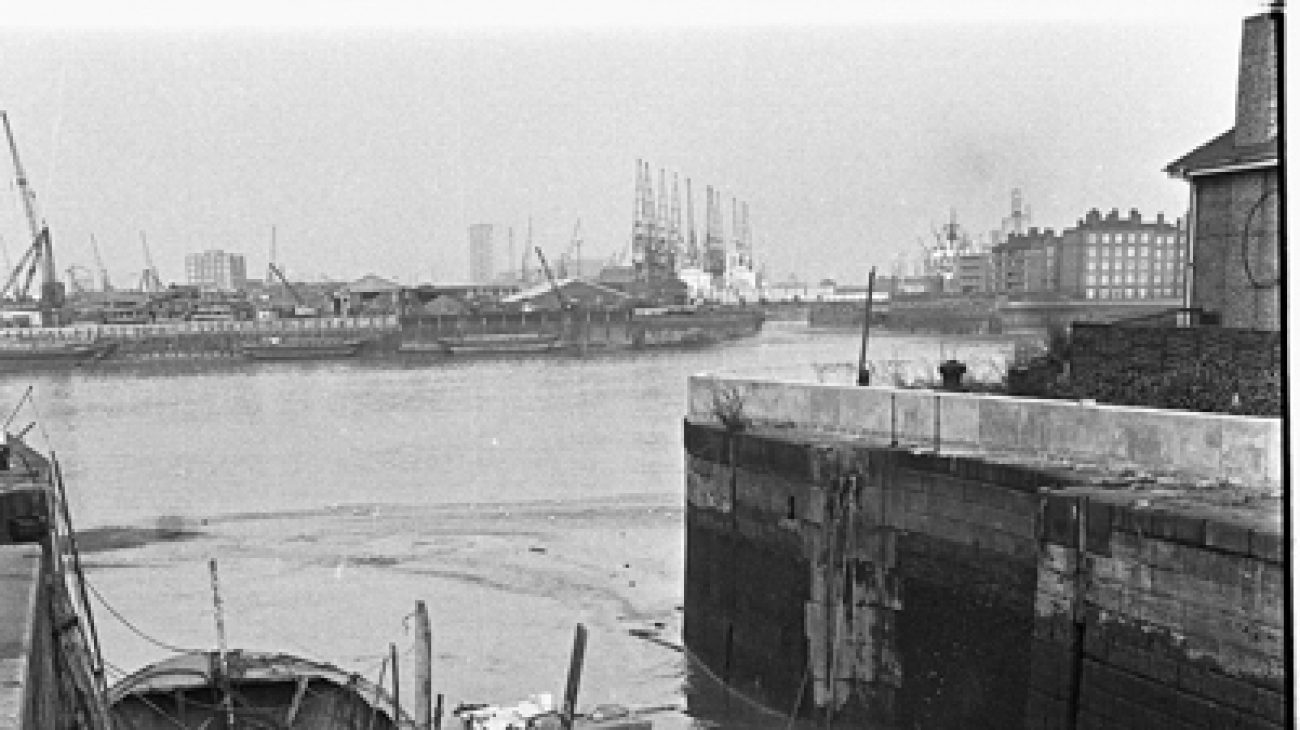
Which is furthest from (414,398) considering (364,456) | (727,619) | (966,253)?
(966,253)

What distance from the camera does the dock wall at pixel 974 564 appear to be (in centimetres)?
943

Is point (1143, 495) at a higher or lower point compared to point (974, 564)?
higher

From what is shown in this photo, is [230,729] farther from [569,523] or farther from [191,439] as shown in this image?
[191,439]

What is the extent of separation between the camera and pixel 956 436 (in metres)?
13.6

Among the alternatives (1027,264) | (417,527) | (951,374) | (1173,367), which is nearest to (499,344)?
(1027,264)

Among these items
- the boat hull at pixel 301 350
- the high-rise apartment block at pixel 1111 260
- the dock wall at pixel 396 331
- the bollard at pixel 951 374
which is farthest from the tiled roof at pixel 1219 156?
the dock wall at pixel 396 331

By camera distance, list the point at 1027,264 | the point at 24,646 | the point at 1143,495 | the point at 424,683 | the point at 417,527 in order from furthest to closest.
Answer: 1. the point at 1027,264
2. the point at 417,527
3. the point at 424,683
4. the point at 1143,495
5. the point at 24,646

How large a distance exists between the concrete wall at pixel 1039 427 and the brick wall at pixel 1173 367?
2.10 meters

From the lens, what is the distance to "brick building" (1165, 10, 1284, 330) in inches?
637

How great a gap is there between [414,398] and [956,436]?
68042 mm

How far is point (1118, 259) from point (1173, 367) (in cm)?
5268

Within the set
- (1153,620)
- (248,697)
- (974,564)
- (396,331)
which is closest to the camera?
(1153,620)

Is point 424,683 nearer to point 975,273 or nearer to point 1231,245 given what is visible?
point 1231,245

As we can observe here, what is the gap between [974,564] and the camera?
41.3 ft
